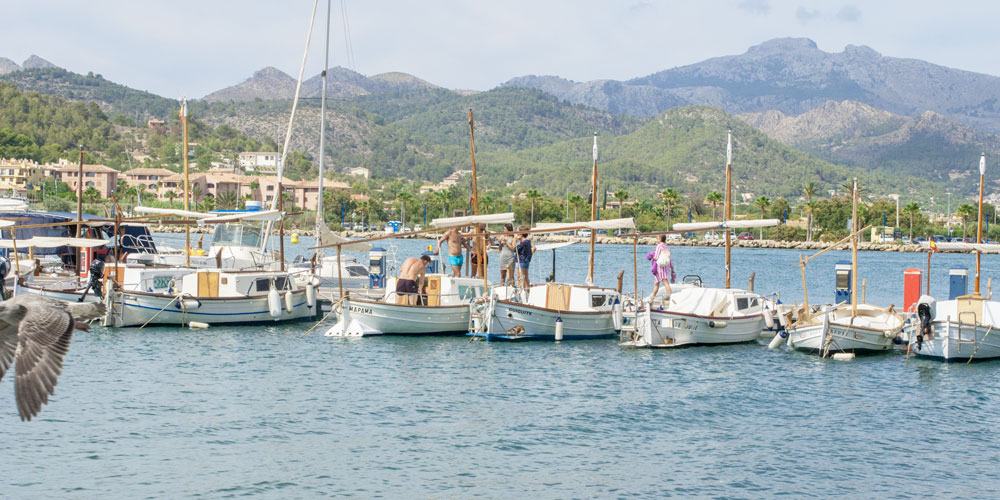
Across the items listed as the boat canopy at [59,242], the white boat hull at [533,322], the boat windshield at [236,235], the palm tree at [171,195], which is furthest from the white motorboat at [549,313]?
the palm tree at [171,195]

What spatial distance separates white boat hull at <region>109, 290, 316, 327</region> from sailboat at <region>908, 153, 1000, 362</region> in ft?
67.9

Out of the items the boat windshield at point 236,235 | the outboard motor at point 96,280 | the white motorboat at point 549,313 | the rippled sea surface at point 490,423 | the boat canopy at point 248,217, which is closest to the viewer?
the rippled sea surface at point 490,423

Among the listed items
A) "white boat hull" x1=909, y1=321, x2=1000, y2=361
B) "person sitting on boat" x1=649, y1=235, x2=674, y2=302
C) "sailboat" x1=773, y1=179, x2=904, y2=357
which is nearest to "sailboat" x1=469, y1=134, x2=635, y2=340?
"person sitting on boat" x1=649, y1=235, x2=674, y2=302

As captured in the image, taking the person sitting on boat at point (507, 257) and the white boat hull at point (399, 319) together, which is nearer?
the white boat hull at point (399, 319)

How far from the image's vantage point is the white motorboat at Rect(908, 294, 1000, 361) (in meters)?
29.0

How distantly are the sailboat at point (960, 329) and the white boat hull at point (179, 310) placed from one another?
20.7 metres

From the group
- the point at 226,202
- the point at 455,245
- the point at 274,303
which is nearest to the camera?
the point at 455,245

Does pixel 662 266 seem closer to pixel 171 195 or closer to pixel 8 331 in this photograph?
pixel 8 331

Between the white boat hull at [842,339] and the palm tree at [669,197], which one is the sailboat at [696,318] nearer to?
the white boat hull at [842,339]

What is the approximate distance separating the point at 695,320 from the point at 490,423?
11.7 meters

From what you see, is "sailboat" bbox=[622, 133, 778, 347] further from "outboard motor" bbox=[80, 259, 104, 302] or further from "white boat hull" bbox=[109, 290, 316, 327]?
"outboard motor" bbox=[80, 259, 104, 302]

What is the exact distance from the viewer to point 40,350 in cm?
1026

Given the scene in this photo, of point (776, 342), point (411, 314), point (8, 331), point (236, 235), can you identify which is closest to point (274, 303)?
point (411, 314)

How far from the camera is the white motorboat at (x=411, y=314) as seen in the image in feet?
107
